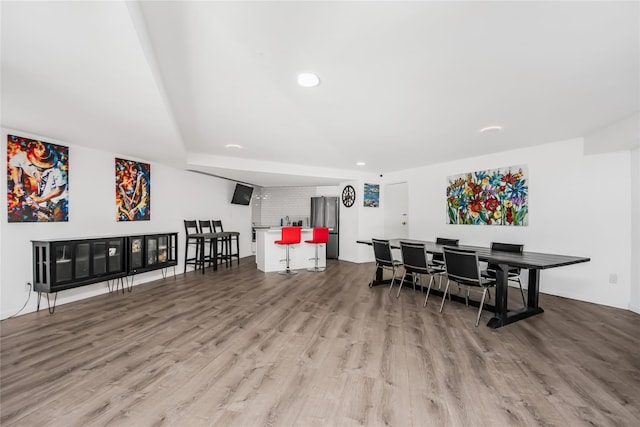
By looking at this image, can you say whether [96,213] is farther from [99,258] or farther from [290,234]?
[290,234]

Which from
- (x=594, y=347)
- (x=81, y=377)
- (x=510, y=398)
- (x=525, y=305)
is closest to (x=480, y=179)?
(x=525, y=305)

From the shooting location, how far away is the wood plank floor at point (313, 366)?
1.72 meters

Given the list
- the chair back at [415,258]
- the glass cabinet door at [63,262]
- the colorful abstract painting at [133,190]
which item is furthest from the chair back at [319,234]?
the glass cabinet door at [63,262]

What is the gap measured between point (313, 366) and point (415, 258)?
2429 mm

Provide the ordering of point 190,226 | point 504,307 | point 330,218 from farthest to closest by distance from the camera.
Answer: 1. point 330,218
2. point 190,226
3. point 504,307

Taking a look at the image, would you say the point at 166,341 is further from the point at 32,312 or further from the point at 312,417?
the point at 32,312

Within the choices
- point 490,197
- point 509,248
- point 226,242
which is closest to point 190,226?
point 226,242

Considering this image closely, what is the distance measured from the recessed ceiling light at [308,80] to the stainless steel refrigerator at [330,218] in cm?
558

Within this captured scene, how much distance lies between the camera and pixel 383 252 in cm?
463

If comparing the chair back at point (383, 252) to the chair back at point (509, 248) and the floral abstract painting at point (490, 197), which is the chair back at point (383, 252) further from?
the floral abstract painting at point (490, 197)

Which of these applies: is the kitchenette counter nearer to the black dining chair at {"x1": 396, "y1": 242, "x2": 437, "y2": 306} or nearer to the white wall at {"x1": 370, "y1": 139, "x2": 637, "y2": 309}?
the black dining chair at {"x1": 396, "y1": 242, "x2": 437, "y2": 306}

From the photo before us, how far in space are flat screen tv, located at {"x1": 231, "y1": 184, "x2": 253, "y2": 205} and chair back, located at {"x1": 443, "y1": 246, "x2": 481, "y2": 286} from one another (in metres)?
5.69

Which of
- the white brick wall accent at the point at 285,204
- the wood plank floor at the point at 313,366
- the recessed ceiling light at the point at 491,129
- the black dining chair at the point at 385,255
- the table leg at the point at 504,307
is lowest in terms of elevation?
the wood plank floor at the point at 313,366

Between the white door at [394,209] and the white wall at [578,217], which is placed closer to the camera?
the white wall at [578,217]
